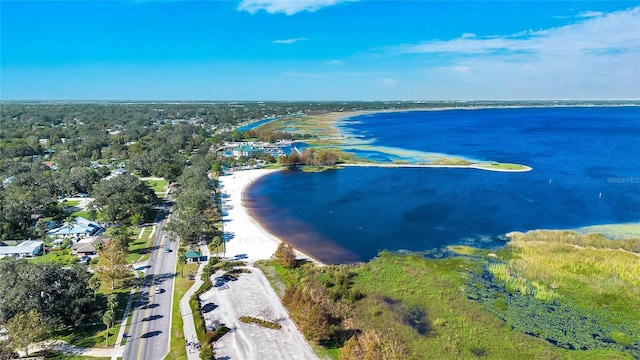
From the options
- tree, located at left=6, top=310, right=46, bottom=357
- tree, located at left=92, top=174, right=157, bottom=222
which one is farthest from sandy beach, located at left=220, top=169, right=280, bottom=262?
tree, located at left=6, top=310, right=46, bottom=357

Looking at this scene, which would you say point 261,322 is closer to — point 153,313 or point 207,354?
point 207,354

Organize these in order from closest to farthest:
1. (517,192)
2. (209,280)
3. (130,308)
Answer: (130,308) → (209,280) → (517,192)

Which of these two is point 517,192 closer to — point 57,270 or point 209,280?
point 209,280

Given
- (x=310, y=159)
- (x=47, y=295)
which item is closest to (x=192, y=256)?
(x=47, y=295)

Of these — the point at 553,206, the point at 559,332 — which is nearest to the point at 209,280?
the point at 559,332

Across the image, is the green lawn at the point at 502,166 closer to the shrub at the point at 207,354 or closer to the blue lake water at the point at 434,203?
the blue lake water at the point at 434,203

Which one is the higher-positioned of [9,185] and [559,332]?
[9,185]
